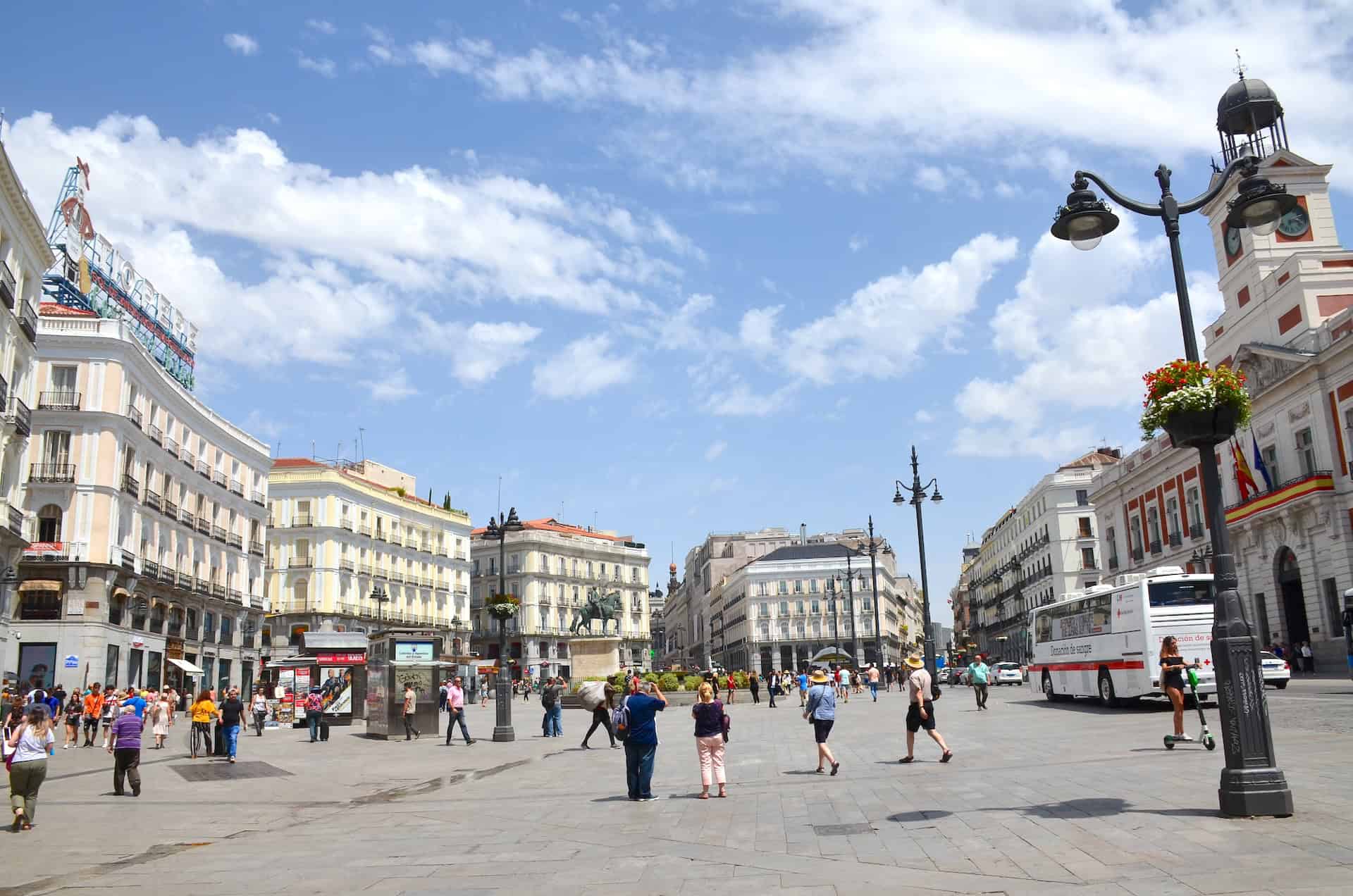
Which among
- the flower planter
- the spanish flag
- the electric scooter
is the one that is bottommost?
the electric scooter

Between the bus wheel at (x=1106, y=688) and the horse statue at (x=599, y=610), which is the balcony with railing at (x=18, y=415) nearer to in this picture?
the bus wheel at (x=1106, y=688)

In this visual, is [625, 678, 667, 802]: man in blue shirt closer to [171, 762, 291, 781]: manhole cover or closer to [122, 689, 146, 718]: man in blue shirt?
[122, 689, 146, 718]: man in blue shirt

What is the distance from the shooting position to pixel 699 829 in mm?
10688

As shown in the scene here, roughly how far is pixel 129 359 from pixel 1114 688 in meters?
38.7

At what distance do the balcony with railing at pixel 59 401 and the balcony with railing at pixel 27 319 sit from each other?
905 cm

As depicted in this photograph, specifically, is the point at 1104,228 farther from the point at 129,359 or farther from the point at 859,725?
the point at 129,359

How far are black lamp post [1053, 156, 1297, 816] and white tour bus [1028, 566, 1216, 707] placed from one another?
11.3 m

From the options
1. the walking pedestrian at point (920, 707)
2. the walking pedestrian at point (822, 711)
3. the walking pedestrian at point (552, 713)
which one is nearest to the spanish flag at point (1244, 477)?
the walking pedestrian at point (552, 713)

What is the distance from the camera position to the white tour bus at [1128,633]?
22953 mm

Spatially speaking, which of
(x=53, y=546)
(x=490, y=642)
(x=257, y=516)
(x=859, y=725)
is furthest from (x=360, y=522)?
(x=859, y=725)

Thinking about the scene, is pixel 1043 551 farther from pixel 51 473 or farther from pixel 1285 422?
pixel 51 473

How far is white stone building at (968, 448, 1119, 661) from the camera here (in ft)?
273

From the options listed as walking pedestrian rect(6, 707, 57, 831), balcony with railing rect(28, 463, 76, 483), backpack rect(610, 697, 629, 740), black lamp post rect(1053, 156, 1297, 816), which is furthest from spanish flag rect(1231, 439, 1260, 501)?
balcony with railing rect(28, 463, 76, 483)

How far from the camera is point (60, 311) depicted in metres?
43.1
